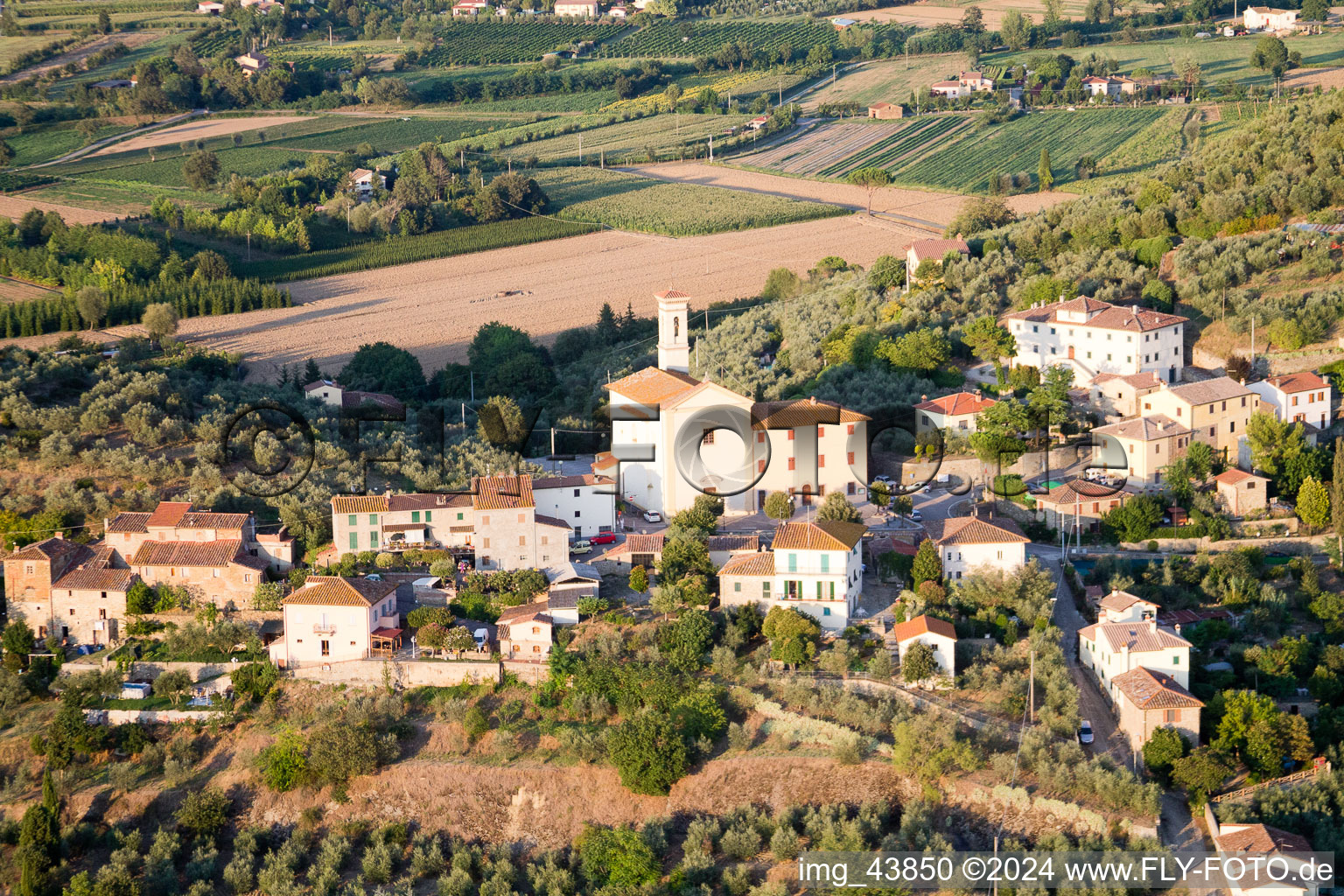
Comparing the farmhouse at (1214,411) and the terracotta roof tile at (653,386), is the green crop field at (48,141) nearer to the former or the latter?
the terracotta roof tile at (653,386)

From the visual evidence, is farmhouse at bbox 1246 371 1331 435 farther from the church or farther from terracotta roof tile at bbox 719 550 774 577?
terracotta roof tile at bbox 719 550 774 577

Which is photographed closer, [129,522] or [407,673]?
[407,673]

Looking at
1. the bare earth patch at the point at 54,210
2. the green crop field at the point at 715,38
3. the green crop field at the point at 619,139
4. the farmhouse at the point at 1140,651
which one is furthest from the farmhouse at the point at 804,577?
the green crop field at the point at 715,38

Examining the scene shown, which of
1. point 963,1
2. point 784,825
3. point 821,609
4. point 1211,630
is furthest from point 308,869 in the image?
point 963,1

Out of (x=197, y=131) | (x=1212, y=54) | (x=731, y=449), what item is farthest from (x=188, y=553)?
(x=1212, y=54)

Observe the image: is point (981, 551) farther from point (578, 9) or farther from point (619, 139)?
point (578, 9)

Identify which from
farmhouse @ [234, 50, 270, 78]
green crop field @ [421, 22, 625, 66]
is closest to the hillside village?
farmhouse @ [234, 50, 270, 78]

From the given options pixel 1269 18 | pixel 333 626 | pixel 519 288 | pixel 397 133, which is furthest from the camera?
pixel 1269 18
